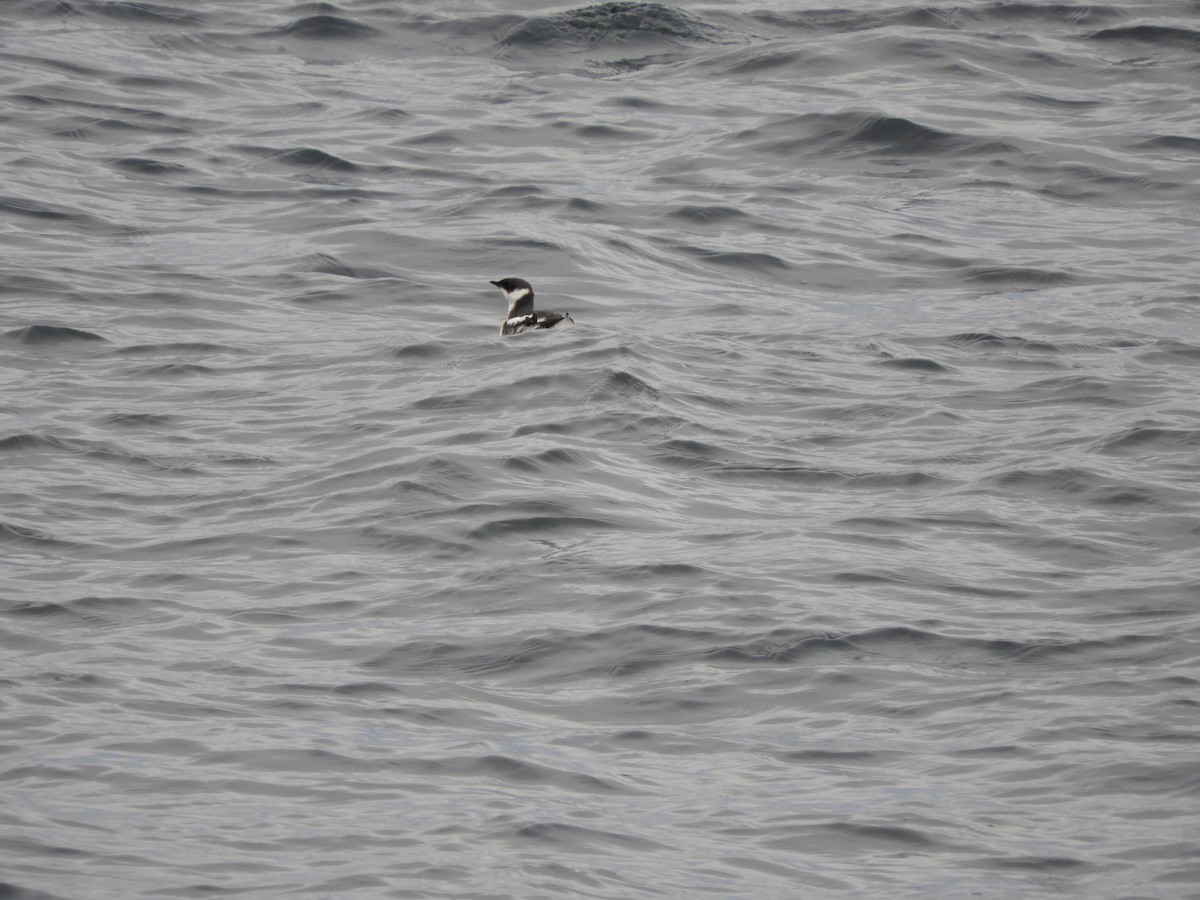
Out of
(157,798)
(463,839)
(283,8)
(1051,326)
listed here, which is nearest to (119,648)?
(157,798)

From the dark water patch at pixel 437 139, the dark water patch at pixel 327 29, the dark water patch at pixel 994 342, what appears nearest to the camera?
the dark water patch at pixel 994 342

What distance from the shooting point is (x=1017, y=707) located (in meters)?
6.38

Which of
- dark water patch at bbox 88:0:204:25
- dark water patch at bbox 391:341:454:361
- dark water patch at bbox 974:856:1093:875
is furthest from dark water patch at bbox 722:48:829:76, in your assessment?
dark water patch at bbox 974:856:1093:875

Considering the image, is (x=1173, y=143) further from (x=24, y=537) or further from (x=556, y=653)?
(x=24, y=537)

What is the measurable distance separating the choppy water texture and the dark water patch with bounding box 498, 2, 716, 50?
73mm

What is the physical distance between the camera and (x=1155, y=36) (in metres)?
18.4

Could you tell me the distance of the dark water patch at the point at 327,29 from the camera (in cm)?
1878

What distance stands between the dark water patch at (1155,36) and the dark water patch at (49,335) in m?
11.8

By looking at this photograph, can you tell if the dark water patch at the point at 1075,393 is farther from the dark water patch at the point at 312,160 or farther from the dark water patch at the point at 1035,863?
the dark water patch at the point at 312,160

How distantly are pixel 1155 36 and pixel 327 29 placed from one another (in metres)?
8.71

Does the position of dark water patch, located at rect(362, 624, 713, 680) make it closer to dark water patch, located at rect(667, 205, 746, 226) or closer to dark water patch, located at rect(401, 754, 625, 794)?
dark water patch, located at rect(401, 754, 625, 794)

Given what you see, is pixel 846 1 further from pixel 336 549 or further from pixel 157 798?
pixel 157 798

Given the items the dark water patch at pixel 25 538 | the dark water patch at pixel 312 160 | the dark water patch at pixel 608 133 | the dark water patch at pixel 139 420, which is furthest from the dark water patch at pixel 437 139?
the dark water patch at pixel 25 538

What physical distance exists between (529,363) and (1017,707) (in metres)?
5.06
